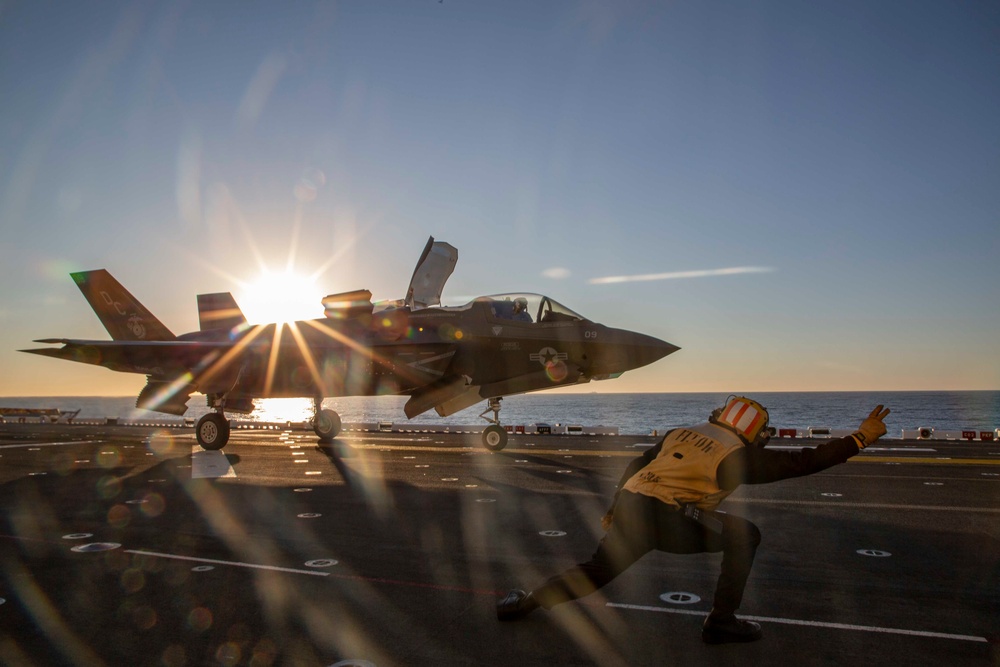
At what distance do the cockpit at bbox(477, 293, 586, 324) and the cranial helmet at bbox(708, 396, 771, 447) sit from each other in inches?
493

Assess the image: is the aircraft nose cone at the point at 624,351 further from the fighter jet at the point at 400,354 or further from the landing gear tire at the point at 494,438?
the landing gear tire at the point at 494,438

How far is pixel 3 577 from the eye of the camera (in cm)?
658

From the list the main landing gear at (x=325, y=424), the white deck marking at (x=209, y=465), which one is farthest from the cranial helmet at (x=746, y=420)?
the main landing gear at (x=325, y=424)

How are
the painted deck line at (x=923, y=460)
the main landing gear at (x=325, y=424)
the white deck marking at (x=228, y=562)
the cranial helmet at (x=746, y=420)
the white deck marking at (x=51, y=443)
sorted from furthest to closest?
1. the white deck marking at (x=51, y=443)
2. the main landing gear at (x=325, y=424)
3. the painted deck line at (x=923, y=460)
4. the white deck marking at (x=228, y=562)
5. the cranial helmet at (x=746, y=420)

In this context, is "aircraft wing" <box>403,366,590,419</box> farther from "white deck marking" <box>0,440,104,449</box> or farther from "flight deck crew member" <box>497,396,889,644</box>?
"white deck marking" <box>0,440,104,449</box>

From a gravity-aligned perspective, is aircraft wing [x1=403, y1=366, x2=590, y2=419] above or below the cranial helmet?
above

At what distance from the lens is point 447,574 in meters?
6.55

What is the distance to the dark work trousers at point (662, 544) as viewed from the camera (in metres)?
4.58

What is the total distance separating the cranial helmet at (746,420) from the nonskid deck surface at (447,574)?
1.51 meters

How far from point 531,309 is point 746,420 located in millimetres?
13060

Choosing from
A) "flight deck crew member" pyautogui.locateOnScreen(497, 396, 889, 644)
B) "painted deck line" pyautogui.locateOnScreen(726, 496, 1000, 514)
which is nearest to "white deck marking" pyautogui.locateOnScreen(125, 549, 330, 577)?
"flight deck crew member" pyautogui.locateOnScreen(497, 396, 889, 644)

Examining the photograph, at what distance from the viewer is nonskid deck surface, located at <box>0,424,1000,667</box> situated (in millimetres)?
4680

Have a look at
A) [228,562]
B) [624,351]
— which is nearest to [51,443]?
[624,351]

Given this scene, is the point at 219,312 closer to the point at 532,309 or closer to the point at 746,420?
the point at 532,309
